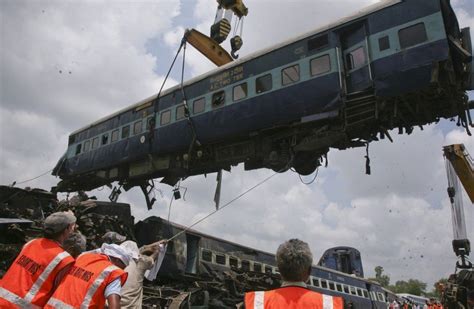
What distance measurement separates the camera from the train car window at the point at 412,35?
8477mm

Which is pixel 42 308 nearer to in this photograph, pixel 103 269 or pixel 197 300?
pixel 103 269

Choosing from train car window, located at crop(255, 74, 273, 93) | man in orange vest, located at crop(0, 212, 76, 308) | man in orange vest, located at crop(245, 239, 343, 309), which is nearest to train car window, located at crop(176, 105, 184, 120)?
train car window, located at crop(255, 74, 273, 93)

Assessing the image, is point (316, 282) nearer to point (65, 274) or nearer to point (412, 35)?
point (412, 35)

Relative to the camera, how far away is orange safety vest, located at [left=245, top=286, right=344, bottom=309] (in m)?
2.16

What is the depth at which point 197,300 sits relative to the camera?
9094 millimetres

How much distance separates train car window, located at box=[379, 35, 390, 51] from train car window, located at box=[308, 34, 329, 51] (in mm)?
1257

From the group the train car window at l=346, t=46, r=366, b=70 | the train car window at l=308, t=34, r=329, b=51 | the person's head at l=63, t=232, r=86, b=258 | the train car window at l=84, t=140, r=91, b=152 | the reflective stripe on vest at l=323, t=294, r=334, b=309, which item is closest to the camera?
the reflective stripe on vest at l=323, t=294, r=334, b=309

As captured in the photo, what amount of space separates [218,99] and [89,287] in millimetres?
9237

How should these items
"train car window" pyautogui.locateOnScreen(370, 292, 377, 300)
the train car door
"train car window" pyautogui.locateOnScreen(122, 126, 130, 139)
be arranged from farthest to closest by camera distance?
1. "train car window" pyautogui.locateOnScreen(370, 292, 377, 300)
2. "train car window" pyautogui.locateOnScreen(122, 126, 130, 139)
3. the train car door

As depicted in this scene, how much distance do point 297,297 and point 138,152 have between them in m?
12.4

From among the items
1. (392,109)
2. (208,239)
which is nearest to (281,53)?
(392,109)

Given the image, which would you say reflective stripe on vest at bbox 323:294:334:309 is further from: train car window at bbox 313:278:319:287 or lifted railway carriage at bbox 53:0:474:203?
train car window at bbox 313:278:319:287

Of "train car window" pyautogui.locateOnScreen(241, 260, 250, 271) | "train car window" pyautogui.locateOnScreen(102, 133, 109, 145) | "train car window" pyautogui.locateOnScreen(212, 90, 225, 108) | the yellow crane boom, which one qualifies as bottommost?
"train car window" pyautogui.locateOnScreen(241, 260, 250, 271)

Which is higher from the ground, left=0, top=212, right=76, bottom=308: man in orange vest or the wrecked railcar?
the wrecked railcar
